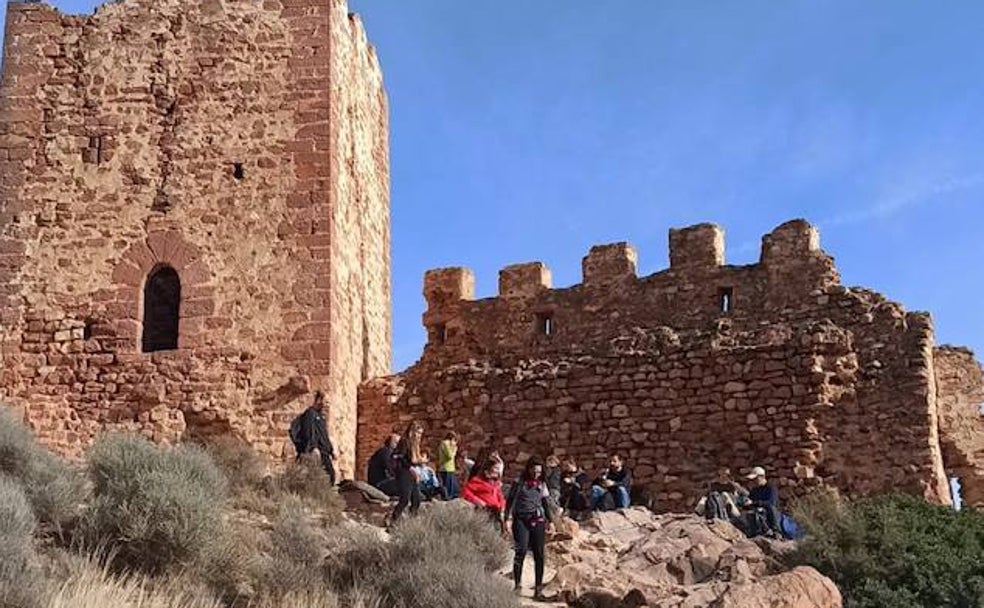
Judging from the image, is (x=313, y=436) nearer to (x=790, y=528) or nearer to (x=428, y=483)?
(x=428, y=483)

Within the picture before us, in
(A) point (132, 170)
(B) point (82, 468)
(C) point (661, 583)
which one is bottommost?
(C) point (661, 583)

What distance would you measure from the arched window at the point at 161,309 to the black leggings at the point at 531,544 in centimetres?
610

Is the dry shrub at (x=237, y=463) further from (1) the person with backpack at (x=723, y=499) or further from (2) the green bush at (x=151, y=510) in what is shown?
(1) the person with backpack at (x=723, y=499)

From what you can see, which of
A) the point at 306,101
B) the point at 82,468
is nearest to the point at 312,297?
the point at 306,101

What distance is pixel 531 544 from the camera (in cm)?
1080

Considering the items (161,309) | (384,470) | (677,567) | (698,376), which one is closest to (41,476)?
(384,470)

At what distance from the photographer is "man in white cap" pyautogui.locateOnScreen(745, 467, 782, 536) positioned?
511 inches

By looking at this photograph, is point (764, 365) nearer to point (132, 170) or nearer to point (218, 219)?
point (218, 219)

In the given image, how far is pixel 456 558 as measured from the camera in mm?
10203

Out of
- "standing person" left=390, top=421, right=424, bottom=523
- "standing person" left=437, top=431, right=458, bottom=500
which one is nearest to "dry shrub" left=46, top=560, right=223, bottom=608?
"standing person" left=390, top=421, right=424, bottom=523

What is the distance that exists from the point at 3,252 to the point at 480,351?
5787 mm

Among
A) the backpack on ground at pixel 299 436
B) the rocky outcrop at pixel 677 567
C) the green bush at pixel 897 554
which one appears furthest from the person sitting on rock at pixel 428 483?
the green bush at pixel 897 554

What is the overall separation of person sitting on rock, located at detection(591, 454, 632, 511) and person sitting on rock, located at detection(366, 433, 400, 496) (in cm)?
210

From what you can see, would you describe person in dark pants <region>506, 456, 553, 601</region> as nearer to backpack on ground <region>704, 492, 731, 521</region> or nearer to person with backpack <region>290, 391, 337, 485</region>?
backpack on ground <region>704, 492, 731, 521</region>
